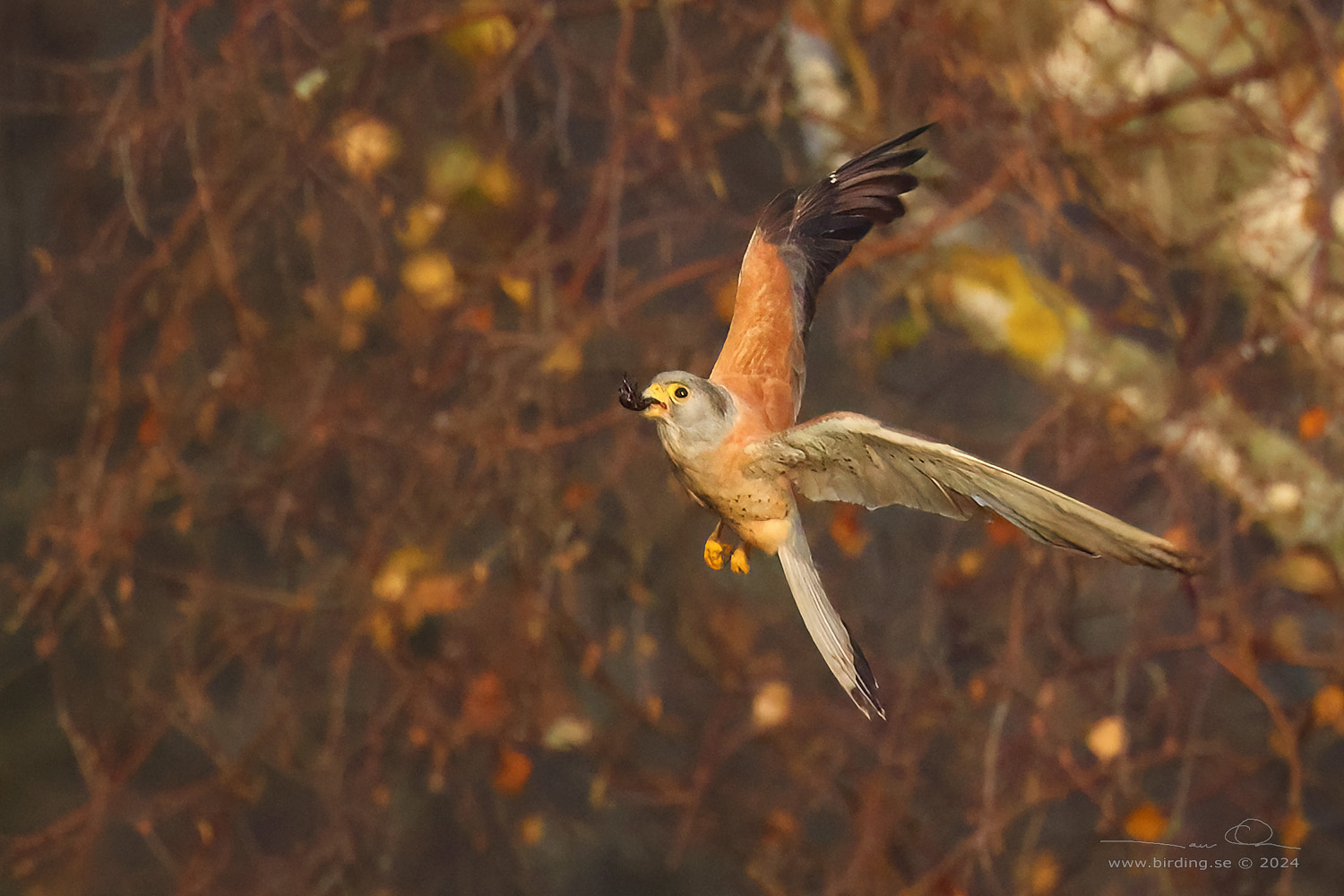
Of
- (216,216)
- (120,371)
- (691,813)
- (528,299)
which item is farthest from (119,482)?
(691,813)

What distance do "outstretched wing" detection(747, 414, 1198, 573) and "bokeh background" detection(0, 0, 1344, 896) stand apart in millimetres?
244

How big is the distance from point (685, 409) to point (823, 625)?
4.4 inches

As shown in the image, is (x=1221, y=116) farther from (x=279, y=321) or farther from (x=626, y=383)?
(x=279, y=321)

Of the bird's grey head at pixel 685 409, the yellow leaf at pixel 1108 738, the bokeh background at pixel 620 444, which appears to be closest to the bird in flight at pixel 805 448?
the bird's grey head at pixel 685 409

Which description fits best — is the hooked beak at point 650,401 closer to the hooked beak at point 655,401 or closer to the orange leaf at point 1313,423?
the hooked beak at point 655,401

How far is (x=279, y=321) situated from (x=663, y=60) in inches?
11.5

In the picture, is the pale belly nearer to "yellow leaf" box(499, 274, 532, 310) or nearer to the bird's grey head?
the bird's grey head

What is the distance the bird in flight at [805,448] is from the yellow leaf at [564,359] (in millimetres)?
218

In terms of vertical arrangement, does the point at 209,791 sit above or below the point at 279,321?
below

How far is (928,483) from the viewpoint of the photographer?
35 cm

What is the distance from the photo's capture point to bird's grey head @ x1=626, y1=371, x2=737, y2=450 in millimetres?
374

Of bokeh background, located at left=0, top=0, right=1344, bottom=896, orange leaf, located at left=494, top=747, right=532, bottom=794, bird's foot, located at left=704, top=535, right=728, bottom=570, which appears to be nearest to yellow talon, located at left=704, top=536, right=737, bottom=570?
bird's foot, located at left=704, top=535, right=728, bottom=570

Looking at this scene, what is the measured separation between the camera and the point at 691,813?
67cm

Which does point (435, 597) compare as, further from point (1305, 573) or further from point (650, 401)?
point (1305, 573)
